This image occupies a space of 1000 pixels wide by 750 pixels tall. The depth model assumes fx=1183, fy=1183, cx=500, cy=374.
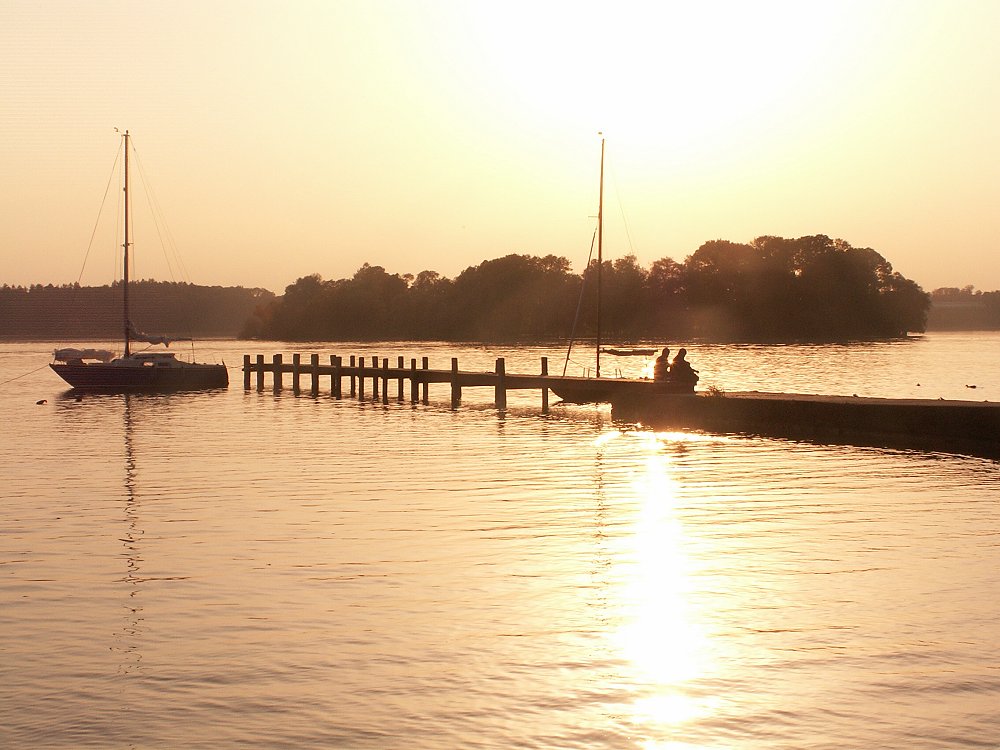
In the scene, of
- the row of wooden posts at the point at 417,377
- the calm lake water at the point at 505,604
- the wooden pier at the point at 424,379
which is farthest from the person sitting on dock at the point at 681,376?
the calm lake water at the point at 505,604

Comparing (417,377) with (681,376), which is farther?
(417,377)

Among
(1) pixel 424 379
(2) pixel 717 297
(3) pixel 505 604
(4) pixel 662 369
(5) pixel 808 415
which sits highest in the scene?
(2) pixel 717 297

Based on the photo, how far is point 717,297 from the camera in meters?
160

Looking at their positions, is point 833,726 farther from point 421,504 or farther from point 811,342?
point 811,342

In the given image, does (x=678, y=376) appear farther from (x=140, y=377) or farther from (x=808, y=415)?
(x=140, y=377)

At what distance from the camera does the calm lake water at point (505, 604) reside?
29.2ft

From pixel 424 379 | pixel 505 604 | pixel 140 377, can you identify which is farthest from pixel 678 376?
pixel 140 377

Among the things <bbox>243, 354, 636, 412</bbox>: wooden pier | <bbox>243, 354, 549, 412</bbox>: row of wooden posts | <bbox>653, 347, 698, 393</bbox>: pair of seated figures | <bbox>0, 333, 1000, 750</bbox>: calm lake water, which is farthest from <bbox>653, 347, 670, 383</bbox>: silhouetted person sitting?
<bbox>0, 333, 1000, 750</bbox>: calm lake water

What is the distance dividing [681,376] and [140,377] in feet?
112

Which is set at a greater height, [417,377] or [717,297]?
[717,297]

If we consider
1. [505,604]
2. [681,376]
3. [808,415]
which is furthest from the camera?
[681,376]

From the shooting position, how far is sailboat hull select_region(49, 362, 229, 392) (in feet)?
201

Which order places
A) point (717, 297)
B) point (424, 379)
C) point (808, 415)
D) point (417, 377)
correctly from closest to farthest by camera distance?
point (808, 415) < point (424, 379) < point (417, 377) < point (717, 297)

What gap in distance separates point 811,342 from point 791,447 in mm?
132663
